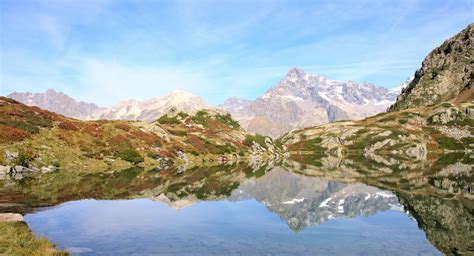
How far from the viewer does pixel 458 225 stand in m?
37.4

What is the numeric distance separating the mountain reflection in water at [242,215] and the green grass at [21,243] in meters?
2.34

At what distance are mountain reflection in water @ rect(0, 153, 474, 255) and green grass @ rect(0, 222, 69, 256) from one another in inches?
91.9

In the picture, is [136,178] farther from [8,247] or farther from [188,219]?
[8,247]

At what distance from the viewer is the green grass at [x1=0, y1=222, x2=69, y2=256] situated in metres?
23.8

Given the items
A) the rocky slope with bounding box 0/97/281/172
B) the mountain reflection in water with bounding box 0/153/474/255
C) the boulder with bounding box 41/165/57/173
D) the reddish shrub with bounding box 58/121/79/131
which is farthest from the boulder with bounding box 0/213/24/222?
the reddish shrub with bounding box 58/121/79/131

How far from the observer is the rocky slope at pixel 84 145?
85.3 meters

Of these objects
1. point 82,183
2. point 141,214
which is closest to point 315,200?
point 141,214

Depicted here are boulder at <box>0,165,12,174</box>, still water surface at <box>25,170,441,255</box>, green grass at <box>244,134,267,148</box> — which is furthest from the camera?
green grass at <box>244,134,267,148</box>

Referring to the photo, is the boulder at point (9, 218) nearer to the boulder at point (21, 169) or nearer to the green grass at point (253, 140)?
the boulder at point (21, 169)

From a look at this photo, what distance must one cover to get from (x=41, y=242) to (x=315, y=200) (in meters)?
43.7

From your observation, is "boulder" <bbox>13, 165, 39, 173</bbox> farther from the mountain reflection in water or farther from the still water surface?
the still water surface

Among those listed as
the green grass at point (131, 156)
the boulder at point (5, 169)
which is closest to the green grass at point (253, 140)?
the green grass at point (131, 156)

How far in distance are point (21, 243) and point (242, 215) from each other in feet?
88.8

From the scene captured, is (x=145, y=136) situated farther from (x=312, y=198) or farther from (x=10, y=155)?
(x=312, y=198)
